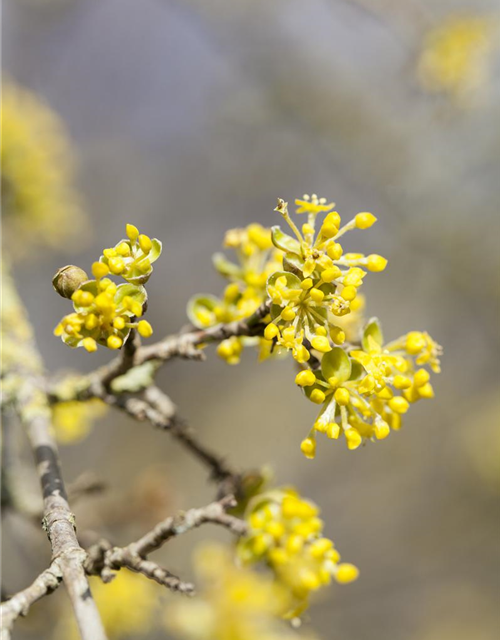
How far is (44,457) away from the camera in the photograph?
41.1 inches

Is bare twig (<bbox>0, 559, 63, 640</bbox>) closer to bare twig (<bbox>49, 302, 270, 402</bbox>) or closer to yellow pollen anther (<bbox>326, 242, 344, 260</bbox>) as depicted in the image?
bare twig (<bbox>49, 302, 270, 402</bbox>)

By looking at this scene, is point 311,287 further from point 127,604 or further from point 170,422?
point 127,604

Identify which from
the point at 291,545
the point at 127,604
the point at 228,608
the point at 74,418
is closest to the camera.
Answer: the point at 291,545

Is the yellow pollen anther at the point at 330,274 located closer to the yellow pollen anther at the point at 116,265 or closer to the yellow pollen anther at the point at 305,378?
the yellow pollen anther at the point at 305,378

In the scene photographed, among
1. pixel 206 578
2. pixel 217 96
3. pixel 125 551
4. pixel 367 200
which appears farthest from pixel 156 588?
pixel 217 96

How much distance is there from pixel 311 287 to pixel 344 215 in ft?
5.48

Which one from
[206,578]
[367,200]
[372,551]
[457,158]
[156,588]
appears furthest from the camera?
[372,551]

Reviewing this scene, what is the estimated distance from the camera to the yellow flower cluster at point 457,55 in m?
2.81

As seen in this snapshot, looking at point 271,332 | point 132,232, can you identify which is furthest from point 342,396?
point 132,232

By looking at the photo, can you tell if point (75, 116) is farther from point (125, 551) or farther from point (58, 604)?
point (125, 551)

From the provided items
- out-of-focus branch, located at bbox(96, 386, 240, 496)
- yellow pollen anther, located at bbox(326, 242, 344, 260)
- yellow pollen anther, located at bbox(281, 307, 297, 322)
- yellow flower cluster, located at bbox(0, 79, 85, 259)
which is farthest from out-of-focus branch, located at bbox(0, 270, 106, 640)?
yellow flower cluster, located at bbox(0, 79, 85, 259)

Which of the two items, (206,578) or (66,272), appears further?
(206,578)

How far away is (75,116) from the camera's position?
3.83 m

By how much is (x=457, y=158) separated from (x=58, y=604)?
262 cm
